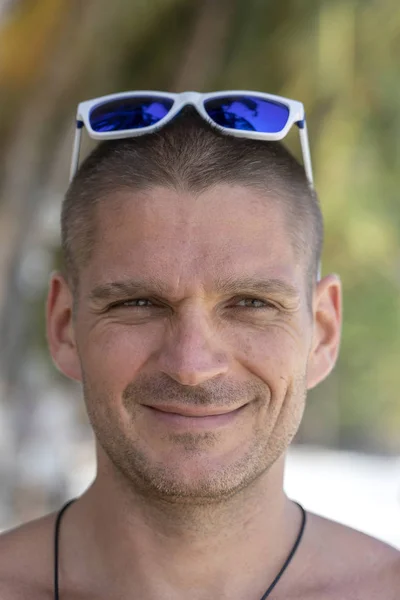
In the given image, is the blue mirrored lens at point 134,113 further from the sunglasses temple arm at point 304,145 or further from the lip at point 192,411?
the lip at point 192,411

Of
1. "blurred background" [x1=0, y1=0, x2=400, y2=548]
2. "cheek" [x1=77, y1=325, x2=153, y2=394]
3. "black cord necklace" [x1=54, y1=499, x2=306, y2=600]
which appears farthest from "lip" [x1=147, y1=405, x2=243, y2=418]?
"blurred background" [x1=0, y1=0, x2=400, y2=548]

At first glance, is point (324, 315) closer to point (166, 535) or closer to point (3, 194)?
point (166, 535)

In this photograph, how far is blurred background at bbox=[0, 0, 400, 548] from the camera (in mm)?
6492

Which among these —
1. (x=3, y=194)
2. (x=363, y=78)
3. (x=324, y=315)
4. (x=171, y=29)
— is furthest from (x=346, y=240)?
(x=324, y=315)

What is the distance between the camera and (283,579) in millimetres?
2627

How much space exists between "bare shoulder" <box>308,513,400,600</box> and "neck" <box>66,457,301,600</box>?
0.14 metres

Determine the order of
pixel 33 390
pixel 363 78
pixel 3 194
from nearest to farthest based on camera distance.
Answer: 1. pixel 3 194
2. pixel 363 78
3. pixel 33 390

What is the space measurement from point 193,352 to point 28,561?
36.1 inches

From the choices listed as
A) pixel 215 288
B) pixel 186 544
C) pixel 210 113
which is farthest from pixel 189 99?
pixel 186 544

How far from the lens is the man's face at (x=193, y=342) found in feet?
7.75

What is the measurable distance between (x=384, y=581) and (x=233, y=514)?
541 millimetres

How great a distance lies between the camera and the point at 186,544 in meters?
2.54

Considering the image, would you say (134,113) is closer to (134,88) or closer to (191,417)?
(191,417)

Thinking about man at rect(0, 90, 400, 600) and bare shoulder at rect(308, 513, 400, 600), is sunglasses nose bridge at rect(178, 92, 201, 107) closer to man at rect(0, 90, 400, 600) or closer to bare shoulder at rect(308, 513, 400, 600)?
man at rect(0, 90, 400, 600)
